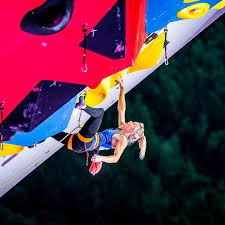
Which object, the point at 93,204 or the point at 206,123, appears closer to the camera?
the point at 206,123

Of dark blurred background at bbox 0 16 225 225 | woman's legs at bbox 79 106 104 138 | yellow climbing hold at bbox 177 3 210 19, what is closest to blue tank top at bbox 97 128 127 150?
woman's legs at bbox 79 106 104 138

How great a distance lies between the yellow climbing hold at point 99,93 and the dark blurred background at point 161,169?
73.1 inches

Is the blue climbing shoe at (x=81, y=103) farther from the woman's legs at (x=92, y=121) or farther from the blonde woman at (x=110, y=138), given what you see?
the blonde woman at (x=110, y=138)

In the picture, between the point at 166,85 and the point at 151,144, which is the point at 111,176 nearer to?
the point at 151,144

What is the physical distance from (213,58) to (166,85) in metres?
0.57

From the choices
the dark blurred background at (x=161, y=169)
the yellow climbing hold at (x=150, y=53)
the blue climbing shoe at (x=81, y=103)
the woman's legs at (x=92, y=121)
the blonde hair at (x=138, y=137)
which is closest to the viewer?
the blue climbing shoe at (x=81, y=103)

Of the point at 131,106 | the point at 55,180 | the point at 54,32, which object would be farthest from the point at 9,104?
the point at 55,180

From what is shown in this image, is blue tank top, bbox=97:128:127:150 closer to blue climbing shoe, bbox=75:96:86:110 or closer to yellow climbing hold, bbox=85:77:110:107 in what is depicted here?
yellow climbing hold, bbox=85:77:110:107

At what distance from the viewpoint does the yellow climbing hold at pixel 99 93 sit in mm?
2033

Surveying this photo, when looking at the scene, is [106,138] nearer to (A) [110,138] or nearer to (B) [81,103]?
(A) [110,138]

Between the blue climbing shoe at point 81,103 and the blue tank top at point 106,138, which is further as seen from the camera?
the blue tank top at point 106,138

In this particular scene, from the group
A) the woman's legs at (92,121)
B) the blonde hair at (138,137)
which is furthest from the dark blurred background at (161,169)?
the woman's legs at (92,121)

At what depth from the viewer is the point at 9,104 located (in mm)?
1543

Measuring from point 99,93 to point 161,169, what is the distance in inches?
90.7
